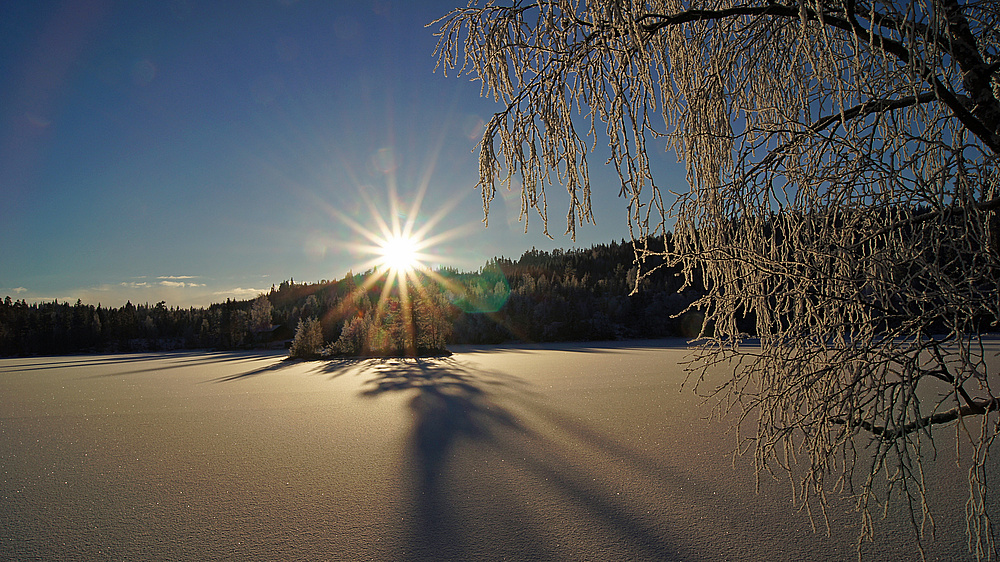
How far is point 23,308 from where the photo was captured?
35.3 m

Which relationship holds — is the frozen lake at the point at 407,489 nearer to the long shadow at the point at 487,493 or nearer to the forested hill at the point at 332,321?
the long shadow at the point at 487,493

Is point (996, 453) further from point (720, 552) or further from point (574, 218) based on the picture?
point (574, 218)

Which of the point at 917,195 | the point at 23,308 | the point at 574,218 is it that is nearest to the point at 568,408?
the point at 574,218

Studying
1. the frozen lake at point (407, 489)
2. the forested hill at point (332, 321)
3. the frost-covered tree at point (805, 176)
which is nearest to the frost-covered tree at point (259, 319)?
the forested hill at point (332, 321)


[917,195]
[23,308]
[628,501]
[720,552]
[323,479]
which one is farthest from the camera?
[23,308]

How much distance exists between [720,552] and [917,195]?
5.14 ft

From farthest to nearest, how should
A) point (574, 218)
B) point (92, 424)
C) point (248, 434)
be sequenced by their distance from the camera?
point (92, 424) → point (248, 434) → point (574, 218)

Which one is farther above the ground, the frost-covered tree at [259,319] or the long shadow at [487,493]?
the frost-covered tree at [259,319]

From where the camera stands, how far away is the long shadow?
1978mm

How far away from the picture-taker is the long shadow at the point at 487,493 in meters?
1.98

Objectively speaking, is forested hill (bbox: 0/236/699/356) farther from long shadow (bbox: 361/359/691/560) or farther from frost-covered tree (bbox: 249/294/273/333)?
long shadow (bbox: 361/359/691/560)

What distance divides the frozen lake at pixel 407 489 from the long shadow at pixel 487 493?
0.5 inches

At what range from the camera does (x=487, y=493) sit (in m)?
2.56

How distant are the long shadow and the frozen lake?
0.01m
